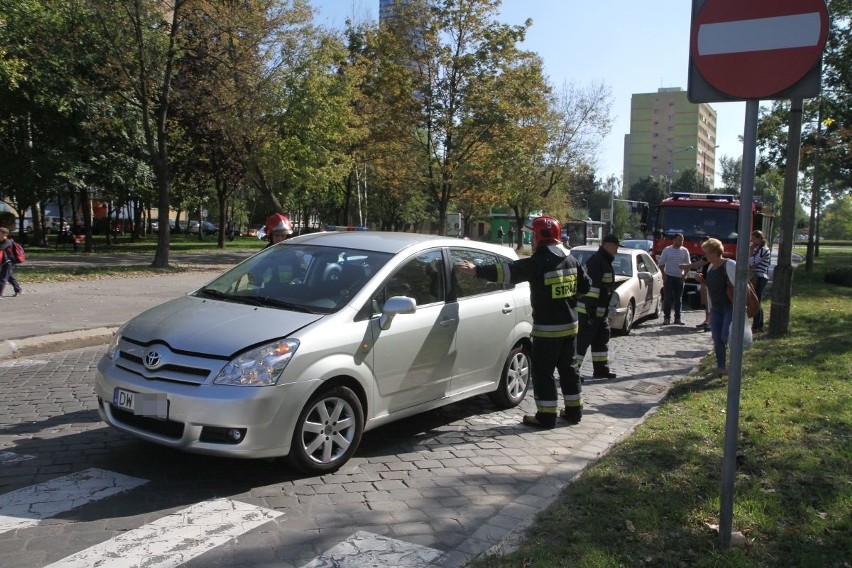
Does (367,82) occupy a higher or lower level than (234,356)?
higher

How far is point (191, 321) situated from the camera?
5.02 m

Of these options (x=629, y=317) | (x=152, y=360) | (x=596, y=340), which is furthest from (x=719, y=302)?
(x=152, y=360)

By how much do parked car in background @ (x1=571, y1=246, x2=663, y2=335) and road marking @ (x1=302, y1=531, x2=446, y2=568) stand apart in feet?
29.5

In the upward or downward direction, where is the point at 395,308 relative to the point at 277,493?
upward

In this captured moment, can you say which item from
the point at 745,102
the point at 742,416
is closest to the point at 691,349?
the point at 742,416

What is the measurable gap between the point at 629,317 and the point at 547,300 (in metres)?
7.24

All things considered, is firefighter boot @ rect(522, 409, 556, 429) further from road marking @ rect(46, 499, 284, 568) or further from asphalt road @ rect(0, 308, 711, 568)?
road marking @ rect(46, 499, 284, 568)

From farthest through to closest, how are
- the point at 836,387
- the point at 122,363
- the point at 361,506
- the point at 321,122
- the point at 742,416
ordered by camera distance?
1. the point at 321,122
2. the point at 836,387
3. the point at 742,416
4. the point at 122,363
5. the point at 361,506

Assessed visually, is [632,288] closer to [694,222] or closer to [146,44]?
[694,222]

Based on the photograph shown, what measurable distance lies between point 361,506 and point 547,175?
37.8 metres

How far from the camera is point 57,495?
177 inches

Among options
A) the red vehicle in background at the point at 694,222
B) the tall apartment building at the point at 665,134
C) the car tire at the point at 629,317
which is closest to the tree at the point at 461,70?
the red vehicle in background at the point at 694,222

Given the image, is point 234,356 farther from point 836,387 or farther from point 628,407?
point 836,387

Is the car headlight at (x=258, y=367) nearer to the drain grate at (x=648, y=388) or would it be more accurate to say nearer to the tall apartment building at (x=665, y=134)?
the drain grate at (x=648, y=388)
